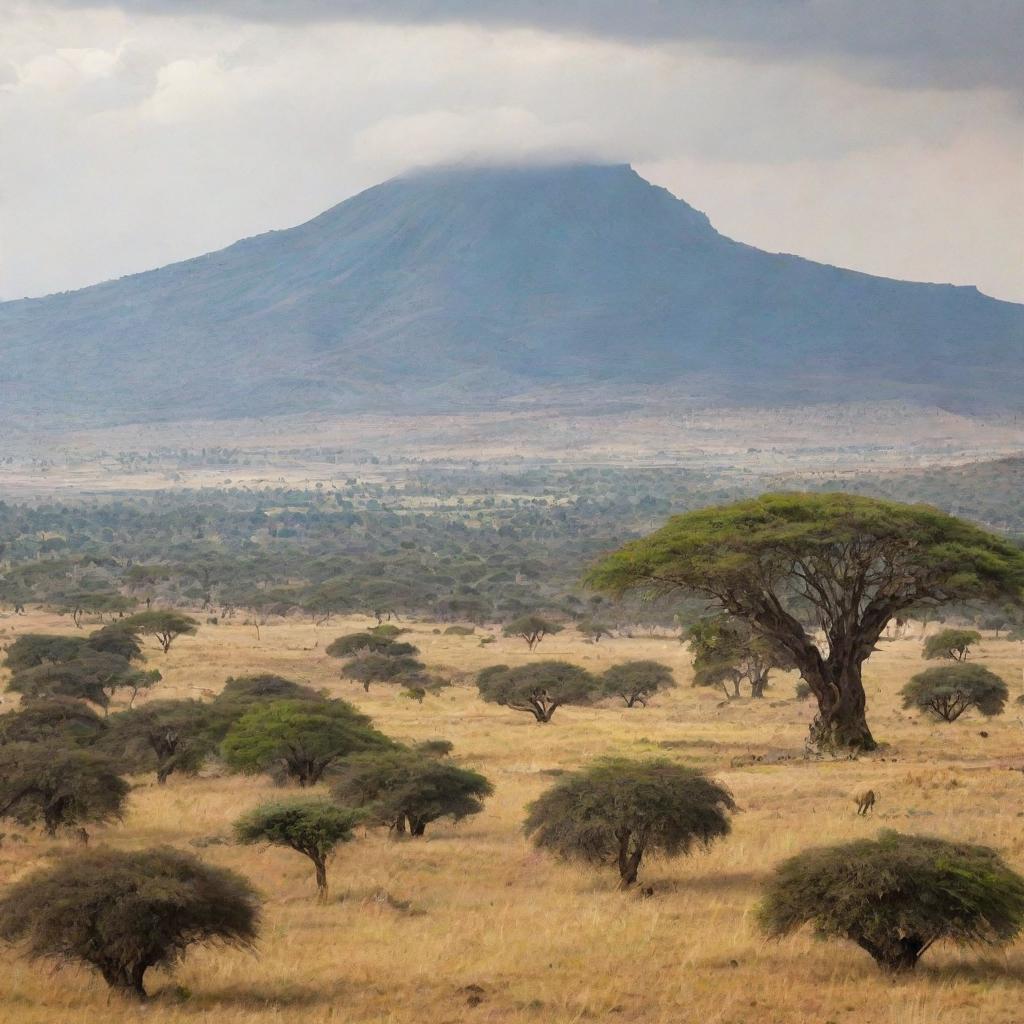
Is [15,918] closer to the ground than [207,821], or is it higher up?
higher up

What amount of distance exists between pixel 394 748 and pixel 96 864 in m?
17.3

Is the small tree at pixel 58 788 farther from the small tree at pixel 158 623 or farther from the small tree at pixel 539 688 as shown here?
the small tree at pixel 158 623

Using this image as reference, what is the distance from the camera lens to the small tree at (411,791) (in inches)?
1259

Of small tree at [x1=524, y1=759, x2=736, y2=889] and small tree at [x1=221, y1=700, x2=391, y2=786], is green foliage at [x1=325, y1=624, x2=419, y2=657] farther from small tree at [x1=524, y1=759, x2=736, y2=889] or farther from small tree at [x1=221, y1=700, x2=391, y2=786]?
small tree at [x1=524, y1=759, x2=736, y2=889]

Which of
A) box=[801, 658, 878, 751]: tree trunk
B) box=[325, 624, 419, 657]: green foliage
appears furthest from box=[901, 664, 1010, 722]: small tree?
box=[325, 624, 419, 657]: green foliage

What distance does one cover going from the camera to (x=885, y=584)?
40125 mm

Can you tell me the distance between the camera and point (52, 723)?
138ft

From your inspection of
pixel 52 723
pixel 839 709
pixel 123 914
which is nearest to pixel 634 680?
pixel 839 709

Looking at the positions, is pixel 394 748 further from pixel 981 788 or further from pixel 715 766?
pixel 981 788

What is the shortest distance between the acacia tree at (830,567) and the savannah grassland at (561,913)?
2.67m

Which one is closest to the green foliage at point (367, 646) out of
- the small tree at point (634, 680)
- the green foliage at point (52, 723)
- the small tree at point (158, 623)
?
the small tree at point (158, 623)

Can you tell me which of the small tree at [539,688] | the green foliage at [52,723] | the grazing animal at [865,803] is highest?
the grazing animal at [865,803]

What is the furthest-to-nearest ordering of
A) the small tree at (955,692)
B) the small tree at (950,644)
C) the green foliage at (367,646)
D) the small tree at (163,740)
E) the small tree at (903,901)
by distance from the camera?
1. the green foliage at (367,646)
2. the small tree at (950,644)
3. the small tree at (955,692)
4. the small tree at (163,740)
5. the small tree at (903,901)

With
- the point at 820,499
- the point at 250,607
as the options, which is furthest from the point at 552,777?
the point at 250,607
